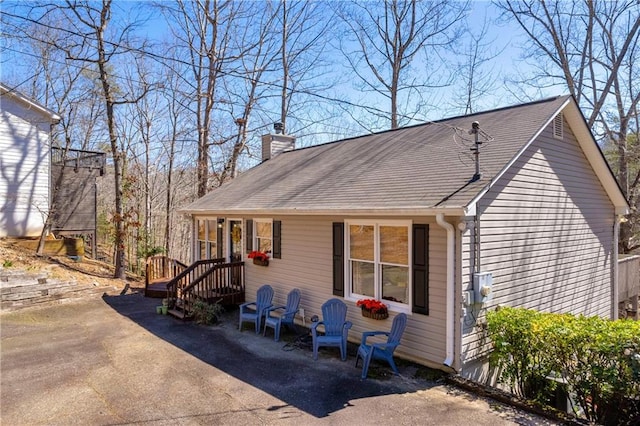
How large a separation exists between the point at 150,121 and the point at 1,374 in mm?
18159

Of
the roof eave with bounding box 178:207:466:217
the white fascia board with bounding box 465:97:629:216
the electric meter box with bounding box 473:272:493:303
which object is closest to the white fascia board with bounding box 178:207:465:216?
the roof eave with bounding box 178:207:466:217

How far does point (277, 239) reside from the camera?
29.2 ft

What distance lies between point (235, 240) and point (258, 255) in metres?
1.37

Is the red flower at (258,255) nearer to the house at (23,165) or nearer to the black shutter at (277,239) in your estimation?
the black shutter at (277,239)

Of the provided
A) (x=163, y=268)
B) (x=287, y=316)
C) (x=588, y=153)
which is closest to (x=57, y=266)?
Result: (x=163, y=268)

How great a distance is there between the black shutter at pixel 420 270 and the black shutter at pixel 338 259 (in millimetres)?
1550

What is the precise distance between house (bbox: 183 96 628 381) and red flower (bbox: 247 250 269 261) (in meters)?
0.18

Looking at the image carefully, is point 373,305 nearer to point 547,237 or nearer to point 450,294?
point 450,294

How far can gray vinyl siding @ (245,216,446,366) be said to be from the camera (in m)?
5.92

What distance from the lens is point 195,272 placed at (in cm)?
1110

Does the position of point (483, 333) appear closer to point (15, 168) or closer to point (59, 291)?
point (59, 291)

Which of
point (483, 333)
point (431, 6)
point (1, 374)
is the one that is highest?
point (431, 6)

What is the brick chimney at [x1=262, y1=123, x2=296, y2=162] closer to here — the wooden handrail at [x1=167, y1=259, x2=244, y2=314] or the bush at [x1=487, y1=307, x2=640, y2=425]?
the wooden handrail at [x1=167, y1=259, x2=244, y2=314]

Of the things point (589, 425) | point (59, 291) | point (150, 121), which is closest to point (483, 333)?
point (589, 425)
